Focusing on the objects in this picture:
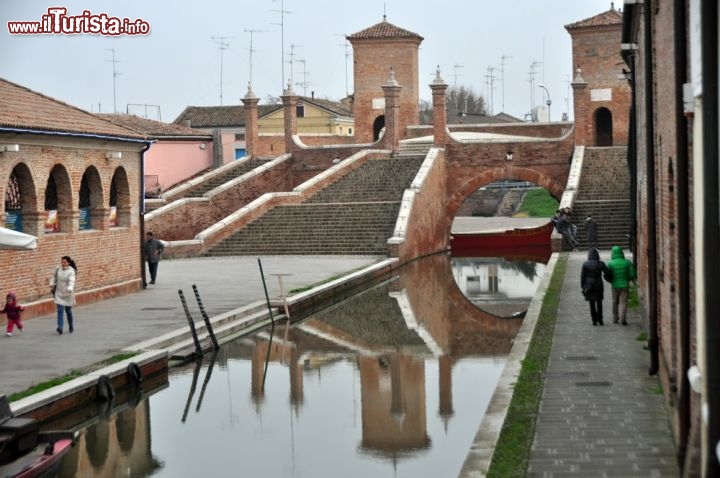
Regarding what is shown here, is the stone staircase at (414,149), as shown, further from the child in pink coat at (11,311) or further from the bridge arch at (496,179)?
the child in pink coat at (11,311)

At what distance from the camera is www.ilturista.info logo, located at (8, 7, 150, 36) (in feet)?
85.9

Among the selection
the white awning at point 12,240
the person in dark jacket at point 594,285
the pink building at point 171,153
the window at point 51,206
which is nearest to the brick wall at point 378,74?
the pink building at point 171,153

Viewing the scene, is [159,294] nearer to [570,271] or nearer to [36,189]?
[36,189]

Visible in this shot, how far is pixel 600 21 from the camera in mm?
46875

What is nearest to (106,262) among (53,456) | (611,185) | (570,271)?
(570,271)

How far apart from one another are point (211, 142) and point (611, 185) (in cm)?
1944

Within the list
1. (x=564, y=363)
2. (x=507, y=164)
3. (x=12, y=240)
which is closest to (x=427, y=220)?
(x=507, y=164)

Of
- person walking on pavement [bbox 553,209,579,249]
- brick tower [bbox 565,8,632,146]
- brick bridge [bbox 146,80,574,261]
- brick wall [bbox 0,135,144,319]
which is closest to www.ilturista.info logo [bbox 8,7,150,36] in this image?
brick wall [bbox 0,135,144,319]

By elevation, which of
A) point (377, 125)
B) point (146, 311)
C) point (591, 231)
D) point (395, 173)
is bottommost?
point (146, 311)

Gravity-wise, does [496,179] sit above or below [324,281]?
above

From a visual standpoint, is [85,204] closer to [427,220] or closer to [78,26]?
[78,26]

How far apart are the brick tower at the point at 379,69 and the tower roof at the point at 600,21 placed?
7.34 meters

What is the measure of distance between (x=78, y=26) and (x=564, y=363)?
16747mm

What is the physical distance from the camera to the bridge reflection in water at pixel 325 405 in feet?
37.7
